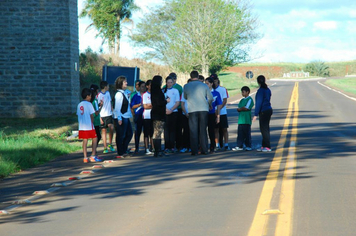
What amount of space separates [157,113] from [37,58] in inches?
501

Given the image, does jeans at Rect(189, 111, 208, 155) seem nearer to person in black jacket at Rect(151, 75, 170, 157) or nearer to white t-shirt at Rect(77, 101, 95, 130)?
person in black jacket at Rect(151, 75, 170, 157)

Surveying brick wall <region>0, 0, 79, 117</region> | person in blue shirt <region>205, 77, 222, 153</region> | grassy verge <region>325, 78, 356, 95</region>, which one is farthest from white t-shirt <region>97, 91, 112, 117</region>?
grassy verge <region>325, 78, 356, 95</region>

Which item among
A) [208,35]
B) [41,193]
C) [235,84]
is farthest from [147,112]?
[235,84]

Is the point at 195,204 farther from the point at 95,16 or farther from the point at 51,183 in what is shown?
the point at 95,16

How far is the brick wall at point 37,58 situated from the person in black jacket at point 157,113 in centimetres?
1187

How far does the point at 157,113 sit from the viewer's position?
43.2ft

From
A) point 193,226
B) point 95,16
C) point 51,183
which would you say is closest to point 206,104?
point 51,183

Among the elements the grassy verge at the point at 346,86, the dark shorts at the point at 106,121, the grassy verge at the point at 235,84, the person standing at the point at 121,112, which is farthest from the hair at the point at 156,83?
the grassy verge at the point at 346,86

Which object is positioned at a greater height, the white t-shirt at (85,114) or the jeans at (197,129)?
the white t-shirt at (85,114)

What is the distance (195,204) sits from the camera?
768 cm

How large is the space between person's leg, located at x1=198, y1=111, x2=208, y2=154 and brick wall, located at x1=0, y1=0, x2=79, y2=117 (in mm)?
12157

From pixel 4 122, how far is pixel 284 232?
19249 mm

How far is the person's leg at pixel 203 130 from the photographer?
13.3 meters

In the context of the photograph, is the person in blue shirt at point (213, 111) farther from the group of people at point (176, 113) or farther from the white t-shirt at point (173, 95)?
the white t-shirt at point (173, 95)
